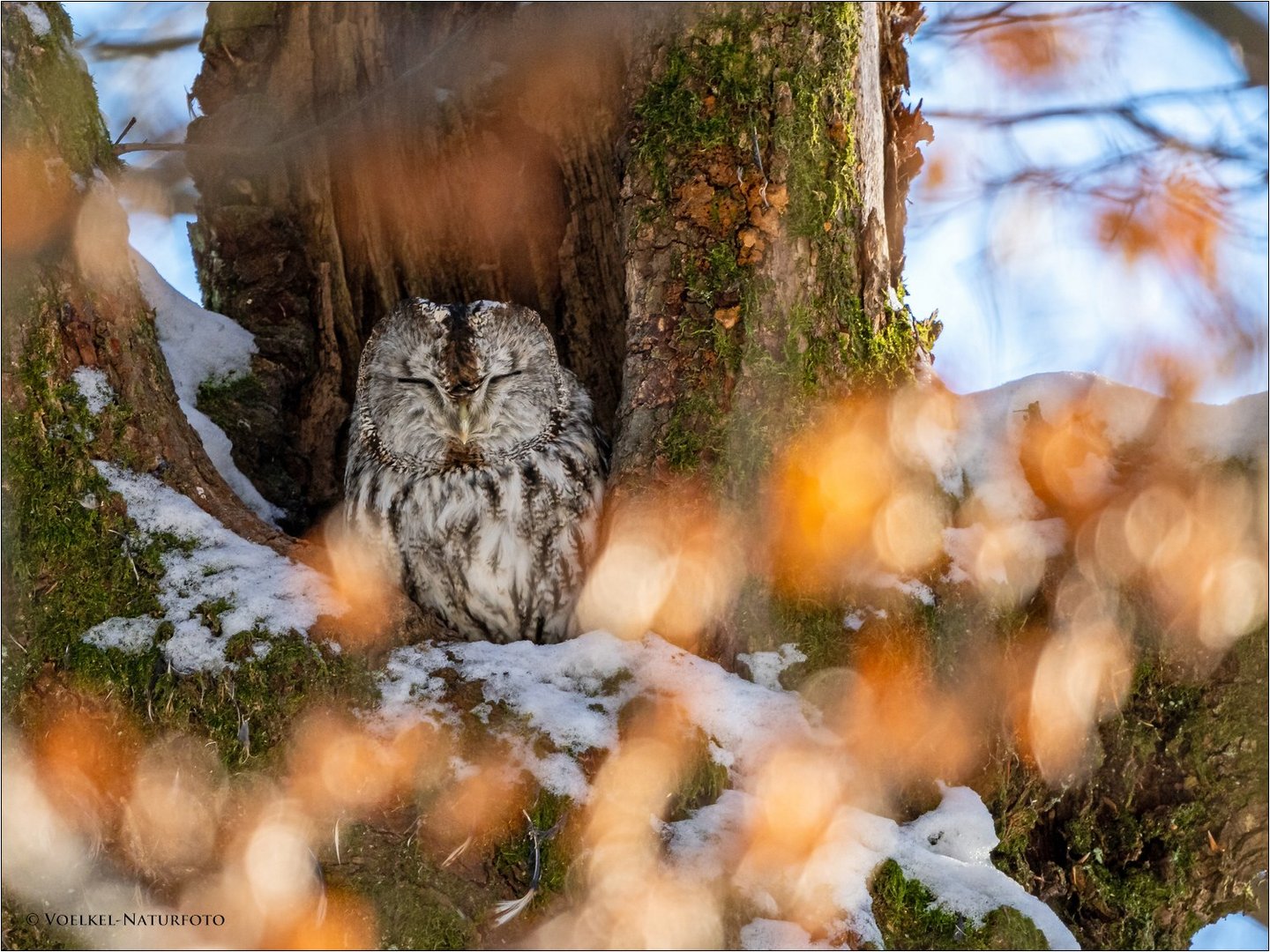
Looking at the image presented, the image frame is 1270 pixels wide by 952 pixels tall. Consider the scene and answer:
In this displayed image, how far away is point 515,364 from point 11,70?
1.28m

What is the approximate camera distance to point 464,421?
2.83 meters

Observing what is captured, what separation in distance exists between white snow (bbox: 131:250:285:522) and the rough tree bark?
90 millimetres

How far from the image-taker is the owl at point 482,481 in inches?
114

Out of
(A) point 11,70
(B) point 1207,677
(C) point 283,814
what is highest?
(A) point 11,70

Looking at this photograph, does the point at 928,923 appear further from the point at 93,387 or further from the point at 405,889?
the point at 93,387

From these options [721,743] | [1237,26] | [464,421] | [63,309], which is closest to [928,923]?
[721,743]

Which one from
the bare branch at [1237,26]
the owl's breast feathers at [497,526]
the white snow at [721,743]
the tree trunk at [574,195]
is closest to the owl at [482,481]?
the owl's breast feathers at [497,526]

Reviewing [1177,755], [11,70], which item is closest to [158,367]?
[11,70]

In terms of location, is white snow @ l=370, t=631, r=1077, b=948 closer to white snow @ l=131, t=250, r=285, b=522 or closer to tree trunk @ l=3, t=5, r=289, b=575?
tree trunk @ l=3, t=5, r=289, b=575

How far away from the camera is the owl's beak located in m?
2.83

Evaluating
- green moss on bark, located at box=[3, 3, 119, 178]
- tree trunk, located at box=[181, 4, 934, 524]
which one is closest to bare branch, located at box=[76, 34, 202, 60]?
tree trunk, located at box=[181, 4, 934, 524]

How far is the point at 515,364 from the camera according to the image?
2.96 metres

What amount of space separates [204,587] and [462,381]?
32.2 inches

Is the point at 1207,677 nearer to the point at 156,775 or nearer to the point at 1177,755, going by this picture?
the point at 1177,755
